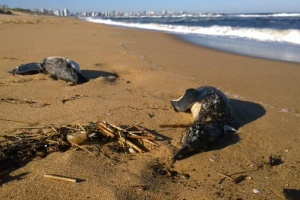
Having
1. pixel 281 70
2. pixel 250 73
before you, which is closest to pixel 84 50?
pixel 250 73

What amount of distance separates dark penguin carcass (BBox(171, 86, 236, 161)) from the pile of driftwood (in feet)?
1.22

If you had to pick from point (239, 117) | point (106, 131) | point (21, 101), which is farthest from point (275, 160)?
point (21, 101)

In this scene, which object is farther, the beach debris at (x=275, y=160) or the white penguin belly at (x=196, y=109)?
the white penguin belly at (x=196, y=109)

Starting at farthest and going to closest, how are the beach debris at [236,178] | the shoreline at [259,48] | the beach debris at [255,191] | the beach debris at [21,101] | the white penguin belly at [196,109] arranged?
the shoreline at [259,48], the beach debris at [21,101], the white penguin belly at [196,109], the beach debris at [236,178], the beach debris at [255,191]

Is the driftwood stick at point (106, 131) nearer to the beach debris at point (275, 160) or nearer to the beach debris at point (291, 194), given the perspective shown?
the beach debris at point (275, 160)

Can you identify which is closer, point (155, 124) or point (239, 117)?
point (155, 124)

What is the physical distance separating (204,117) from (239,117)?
66cm

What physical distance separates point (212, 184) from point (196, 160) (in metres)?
0.39

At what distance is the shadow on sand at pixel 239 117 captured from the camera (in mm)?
3359

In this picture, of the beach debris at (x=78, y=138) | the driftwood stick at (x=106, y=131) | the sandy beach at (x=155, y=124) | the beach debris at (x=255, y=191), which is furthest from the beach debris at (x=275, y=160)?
the beach debris at (x=78, y=138)

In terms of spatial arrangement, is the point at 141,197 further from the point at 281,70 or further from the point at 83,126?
the point at 281,70

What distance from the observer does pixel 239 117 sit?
4062mm

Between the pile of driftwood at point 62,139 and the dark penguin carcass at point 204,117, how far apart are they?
0.37 meters

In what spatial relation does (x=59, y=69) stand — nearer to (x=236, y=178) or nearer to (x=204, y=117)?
(x=204, y=117)
